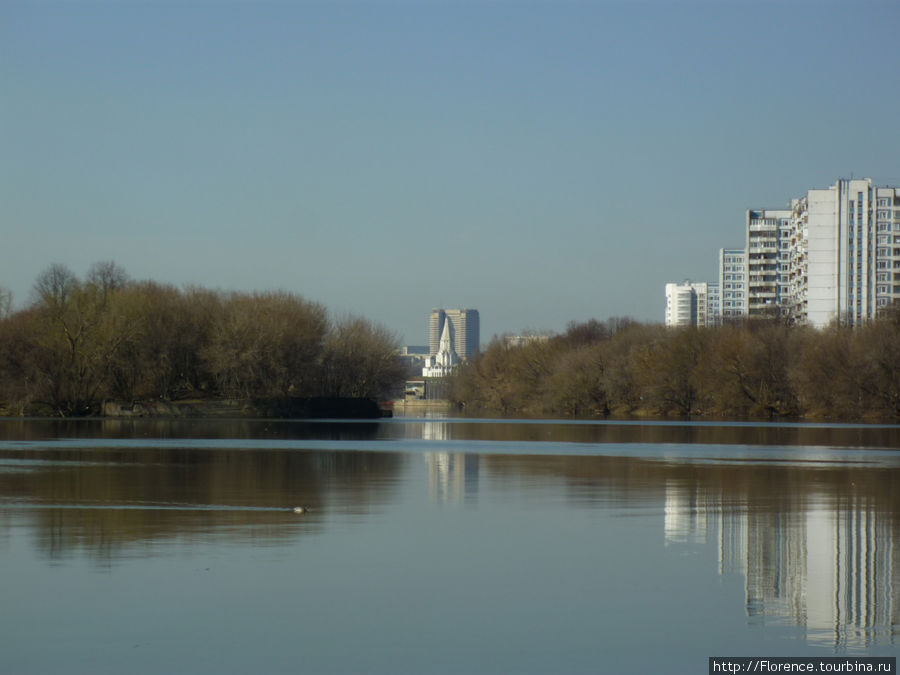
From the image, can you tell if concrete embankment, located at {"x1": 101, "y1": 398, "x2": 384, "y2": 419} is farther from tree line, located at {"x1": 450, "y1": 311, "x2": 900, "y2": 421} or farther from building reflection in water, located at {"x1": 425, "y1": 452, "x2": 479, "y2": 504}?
building reflection in water, located at {"x1": 425, "y1": 452, "x2": 479, "y2": 504}

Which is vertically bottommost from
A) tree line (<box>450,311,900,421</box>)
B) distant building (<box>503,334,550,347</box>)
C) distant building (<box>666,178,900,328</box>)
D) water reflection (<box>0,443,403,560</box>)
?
water reflection (<box>0,443,403,560</box>)

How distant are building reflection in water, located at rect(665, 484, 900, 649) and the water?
0.05 m

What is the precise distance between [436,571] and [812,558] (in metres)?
4.58

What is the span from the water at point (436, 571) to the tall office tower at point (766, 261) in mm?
127528

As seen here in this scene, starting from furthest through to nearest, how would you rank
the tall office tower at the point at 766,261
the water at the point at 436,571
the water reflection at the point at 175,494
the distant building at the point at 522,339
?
the tall office tower at the point at 766,261 → the distant building at the point at 522,339 → the water reflection at the point at 175,494 → the water at the point at 436,571

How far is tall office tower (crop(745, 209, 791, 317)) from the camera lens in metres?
148

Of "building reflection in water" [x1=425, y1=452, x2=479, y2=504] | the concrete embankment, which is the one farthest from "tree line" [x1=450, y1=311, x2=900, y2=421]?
"building reflection in water" [x1=425, y1=452, x2=479, y2=504]

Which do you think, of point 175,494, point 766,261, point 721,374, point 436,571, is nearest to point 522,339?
point 766,261

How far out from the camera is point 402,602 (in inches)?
438

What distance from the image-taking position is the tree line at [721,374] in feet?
264

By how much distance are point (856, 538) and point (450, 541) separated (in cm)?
553

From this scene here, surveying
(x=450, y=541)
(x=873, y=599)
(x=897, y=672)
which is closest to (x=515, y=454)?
(x=450, y=541)

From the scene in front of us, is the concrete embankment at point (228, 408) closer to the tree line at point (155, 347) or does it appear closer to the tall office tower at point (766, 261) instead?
the tree line at point (155, 347)

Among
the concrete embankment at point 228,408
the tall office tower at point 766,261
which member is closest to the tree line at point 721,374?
the concrete embankment at point 228,408
